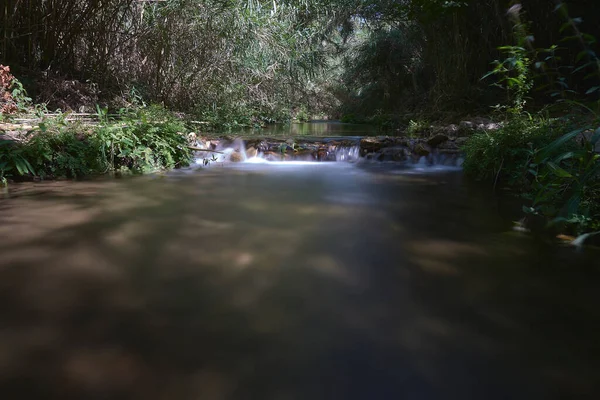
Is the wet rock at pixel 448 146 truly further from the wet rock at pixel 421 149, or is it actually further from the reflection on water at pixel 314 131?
the reflection on water at pixel 314 131

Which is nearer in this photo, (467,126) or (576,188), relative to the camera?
(576,188)

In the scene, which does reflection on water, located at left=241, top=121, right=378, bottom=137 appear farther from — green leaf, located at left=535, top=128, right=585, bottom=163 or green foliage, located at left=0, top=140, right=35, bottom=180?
green leaf, located at left=535, top=128, right=585, bottom=163

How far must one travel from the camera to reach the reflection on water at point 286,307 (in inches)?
54.6

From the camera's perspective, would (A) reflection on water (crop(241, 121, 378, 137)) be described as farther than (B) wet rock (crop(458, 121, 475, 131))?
Yes

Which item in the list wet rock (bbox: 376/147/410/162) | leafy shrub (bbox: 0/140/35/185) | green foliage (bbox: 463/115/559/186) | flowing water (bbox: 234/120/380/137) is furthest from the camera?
flowing water (bbox: 234/120/380/137)

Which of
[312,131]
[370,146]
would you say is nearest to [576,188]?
[370,146]

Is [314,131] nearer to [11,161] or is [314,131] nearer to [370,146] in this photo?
[370,146]

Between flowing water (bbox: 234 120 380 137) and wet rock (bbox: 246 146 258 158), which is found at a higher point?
flowing water (bbox: 234 120 380 137)

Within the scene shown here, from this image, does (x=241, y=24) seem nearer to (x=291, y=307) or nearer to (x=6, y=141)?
(x=6, y=141)

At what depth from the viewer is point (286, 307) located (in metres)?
1.88

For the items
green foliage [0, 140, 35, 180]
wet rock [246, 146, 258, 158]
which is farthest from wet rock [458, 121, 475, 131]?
green foliage [0, 140, 35, 180]

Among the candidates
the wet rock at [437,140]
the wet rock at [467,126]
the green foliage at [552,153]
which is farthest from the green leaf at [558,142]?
the wet rock at [467,126]

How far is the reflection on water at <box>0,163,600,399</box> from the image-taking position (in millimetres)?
1387

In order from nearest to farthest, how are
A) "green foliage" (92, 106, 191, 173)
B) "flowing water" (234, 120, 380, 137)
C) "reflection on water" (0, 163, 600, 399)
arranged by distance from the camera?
"reflection on water" (0, 163, 600, 399) → "green foliage" (92, 106, 191, 173) → "flowing water" (234, 120, 380, 137)
